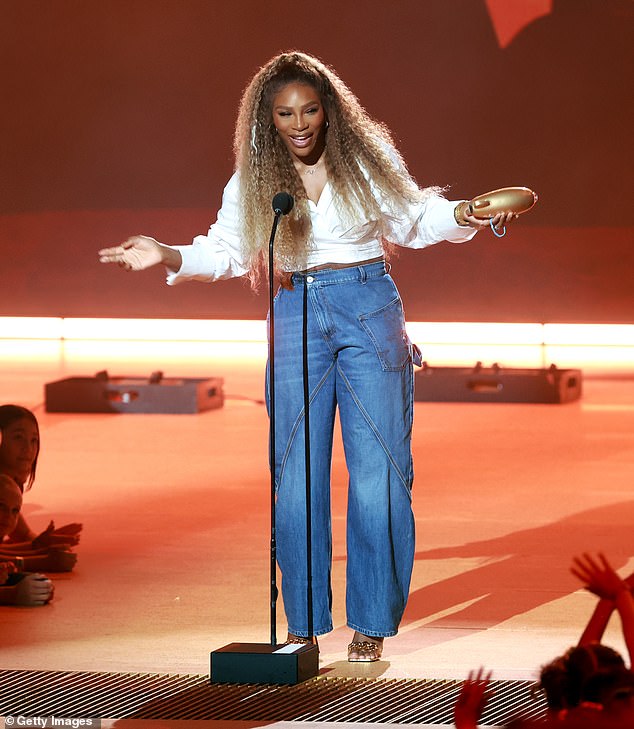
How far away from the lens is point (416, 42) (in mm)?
13234

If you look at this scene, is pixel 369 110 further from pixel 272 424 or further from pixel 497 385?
pixel 272 424

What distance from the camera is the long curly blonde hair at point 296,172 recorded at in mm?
3221

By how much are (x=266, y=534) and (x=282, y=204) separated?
83.1 inches

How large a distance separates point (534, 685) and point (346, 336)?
2.88ft

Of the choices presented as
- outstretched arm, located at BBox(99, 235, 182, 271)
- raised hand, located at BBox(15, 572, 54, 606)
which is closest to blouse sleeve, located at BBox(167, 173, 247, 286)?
outstretched arm, located at BBox(99, 235, 182, 271)

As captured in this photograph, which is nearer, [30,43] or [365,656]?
[365,656]

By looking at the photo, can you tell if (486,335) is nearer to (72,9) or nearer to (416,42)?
(416,42)

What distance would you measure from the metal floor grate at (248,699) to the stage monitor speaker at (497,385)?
5.51m

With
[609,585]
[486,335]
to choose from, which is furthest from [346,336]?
[486,335]

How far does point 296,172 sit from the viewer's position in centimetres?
331

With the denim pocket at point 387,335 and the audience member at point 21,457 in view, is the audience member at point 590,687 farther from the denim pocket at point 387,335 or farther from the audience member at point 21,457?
the audience member at point 21,457

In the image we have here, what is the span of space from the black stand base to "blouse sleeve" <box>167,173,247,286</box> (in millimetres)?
866

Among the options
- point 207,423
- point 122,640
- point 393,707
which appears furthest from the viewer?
point 207,423

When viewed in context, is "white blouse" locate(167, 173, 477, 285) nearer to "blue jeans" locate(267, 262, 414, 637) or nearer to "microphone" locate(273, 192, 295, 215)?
"blue jeans" locate(267, 262, 414, 637)
